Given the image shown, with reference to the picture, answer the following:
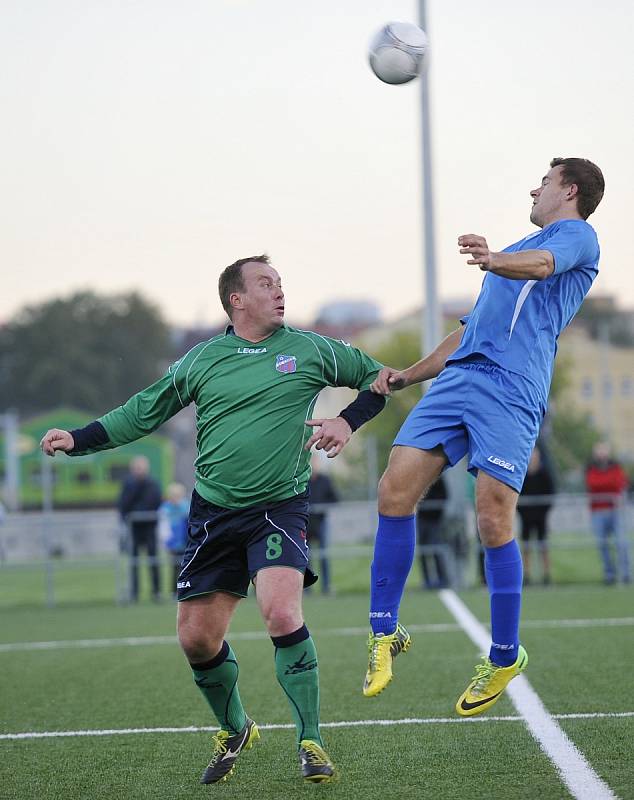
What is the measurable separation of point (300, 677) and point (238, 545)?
599mm

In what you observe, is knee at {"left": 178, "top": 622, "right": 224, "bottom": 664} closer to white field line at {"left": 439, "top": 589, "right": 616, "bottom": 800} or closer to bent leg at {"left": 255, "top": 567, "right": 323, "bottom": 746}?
bent leg at {"left": 255, "top": 567, "right": 323, "bottom": 746}

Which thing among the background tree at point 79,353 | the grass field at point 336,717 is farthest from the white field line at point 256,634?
the background tree at point 79,353

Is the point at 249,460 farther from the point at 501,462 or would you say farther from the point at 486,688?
the point at 486,688

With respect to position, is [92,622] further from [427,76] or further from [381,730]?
[427,76]

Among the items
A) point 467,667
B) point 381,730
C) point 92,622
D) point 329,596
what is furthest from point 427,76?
point 381,730

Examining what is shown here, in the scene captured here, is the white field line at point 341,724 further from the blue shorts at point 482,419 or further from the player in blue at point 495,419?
the blue shorts at point 482,419

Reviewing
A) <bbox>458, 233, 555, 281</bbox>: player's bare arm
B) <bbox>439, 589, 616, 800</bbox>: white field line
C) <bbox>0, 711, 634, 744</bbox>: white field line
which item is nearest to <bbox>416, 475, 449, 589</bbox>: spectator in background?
<bbox>439, 589, 616, 800</bbox>: white field line

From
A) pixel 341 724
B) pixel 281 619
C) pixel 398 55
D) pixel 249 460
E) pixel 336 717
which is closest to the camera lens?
pixel 281 619

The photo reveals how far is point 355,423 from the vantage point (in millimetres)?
5281

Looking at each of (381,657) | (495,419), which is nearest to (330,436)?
(495,419)

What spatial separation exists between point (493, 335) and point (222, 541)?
1.42m

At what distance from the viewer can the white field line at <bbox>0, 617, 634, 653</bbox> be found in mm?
10852

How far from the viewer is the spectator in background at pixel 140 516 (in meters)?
16.4

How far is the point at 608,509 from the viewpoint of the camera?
16.6 m
